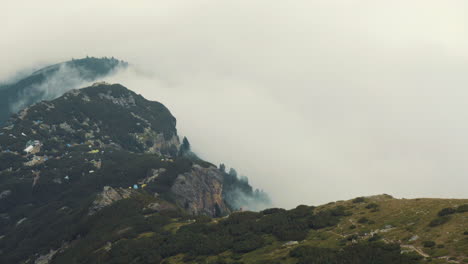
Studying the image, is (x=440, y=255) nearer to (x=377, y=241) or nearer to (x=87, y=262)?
(x=377, y=241)

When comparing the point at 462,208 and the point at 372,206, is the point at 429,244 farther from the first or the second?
the point at 372,206

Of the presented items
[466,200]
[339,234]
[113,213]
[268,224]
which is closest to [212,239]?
[268,224]

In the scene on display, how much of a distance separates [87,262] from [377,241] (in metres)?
79.7

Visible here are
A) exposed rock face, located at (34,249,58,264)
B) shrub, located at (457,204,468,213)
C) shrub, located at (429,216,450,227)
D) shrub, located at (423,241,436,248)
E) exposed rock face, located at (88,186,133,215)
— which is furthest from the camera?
exposed rock face, located at (88,186,133,215)

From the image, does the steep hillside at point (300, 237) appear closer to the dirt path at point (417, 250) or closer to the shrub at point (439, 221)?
the dirt path at point (417, 250)

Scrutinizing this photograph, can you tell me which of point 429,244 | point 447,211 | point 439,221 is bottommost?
point 429,244

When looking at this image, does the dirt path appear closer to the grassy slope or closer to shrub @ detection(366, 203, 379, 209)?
the grassy slope

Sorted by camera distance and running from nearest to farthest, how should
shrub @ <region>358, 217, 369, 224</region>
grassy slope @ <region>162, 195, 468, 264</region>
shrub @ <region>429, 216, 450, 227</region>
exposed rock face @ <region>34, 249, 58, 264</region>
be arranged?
1. grassy slope @ <region>162, 195, 468, 264</region>
2. shrub @ <region>429, 216, 450, 227</region>
3. shrub @ <region>358, 217, 369, 224</region>
4. exposed rock face @ <region>34, 249, 58, 264</region>

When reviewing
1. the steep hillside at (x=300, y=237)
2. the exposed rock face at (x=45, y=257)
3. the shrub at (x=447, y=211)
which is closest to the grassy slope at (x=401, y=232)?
the steep hillside at (x=300, y=237)

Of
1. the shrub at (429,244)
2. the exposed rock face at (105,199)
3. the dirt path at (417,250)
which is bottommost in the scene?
the dirt path at (417,250)

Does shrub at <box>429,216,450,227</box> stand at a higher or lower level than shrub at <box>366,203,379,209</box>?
lower

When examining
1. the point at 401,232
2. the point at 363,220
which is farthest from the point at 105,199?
the point at 401,232

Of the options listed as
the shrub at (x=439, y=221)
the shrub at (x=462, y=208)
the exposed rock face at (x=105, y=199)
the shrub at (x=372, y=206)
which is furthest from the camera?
the exposed rock face at (x=105, y=199)

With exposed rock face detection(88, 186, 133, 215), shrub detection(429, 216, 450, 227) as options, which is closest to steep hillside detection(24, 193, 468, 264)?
shrub detection(429, 216, 450, 227)
